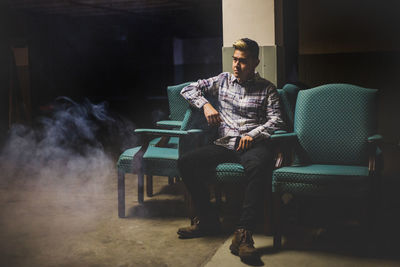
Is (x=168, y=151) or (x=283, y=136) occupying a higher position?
(x=283, y=136)

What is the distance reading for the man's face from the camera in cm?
342

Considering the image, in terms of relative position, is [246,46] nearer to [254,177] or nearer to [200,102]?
[200,102]

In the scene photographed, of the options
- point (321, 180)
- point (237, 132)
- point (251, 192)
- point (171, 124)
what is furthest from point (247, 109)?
point (171, 124)

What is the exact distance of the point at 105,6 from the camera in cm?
1152

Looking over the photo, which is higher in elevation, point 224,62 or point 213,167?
point 224,62

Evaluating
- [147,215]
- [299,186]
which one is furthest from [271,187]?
[147,215]

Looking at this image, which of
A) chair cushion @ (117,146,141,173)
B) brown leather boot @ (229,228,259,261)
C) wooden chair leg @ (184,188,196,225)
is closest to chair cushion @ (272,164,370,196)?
brown leather boot @ (229,228,259,261)

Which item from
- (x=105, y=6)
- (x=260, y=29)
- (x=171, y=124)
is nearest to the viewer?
(x=260, y=29)

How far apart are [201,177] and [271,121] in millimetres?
683

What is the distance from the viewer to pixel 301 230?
137 inches

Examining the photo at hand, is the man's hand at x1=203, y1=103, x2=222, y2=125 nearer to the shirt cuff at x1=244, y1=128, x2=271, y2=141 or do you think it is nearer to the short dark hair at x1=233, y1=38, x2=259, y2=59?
the shirt cuff at x1=244, y1=128, x2=271, y2=141

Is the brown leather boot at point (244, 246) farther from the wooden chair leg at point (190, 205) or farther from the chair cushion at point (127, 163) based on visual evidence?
the chair cushion at point (127, 163)

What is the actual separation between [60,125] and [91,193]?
632cm

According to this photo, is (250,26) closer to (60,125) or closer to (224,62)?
(224,62)
